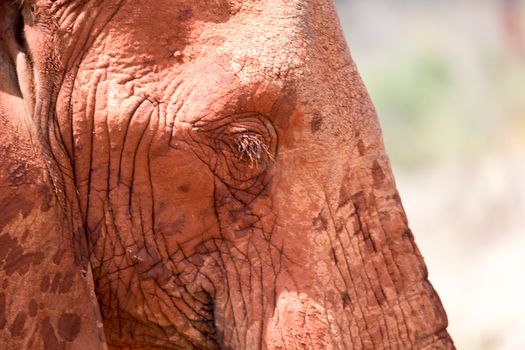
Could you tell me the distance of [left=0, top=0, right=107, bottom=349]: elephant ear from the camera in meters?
2.51

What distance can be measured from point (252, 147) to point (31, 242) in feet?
1.54

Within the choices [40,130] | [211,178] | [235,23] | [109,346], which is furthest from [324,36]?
[109,346]

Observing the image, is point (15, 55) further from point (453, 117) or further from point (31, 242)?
point (453, 117)

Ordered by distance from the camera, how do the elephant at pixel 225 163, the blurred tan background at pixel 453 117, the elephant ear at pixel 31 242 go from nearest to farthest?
the elephant ear at pixel 31 242
the elephant at pixel 225 163
the blurred tan background at pixel 453 117

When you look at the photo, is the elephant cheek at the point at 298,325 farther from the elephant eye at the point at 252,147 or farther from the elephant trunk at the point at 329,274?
the elephant eye at the point at 252,147

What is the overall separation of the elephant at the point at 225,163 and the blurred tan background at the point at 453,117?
5.57 metres

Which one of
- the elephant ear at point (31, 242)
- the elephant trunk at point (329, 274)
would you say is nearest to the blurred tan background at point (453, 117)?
the elephant trunk at point (329, 274)

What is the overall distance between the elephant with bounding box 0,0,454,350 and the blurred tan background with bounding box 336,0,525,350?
5573mm

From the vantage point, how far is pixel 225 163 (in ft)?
8.79

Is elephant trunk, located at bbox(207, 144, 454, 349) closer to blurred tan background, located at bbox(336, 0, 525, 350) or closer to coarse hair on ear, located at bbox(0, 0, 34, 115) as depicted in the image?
coarse hair on ear, located at bbox(0, 0, 34, 115)

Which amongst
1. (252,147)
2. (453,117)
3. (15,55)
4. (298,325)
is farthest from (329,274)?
(453,117)

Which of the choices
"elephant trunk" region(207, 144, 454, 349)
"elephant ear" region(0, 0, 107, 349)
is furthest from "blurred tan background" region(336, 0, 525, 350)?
"elephant ear" region(0, 0, 107, 349)

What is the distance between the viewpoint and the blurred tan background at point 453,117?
8.93 metres

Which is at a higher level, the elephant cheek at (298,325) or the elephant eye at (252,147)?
the elephant eye at (252,147)
